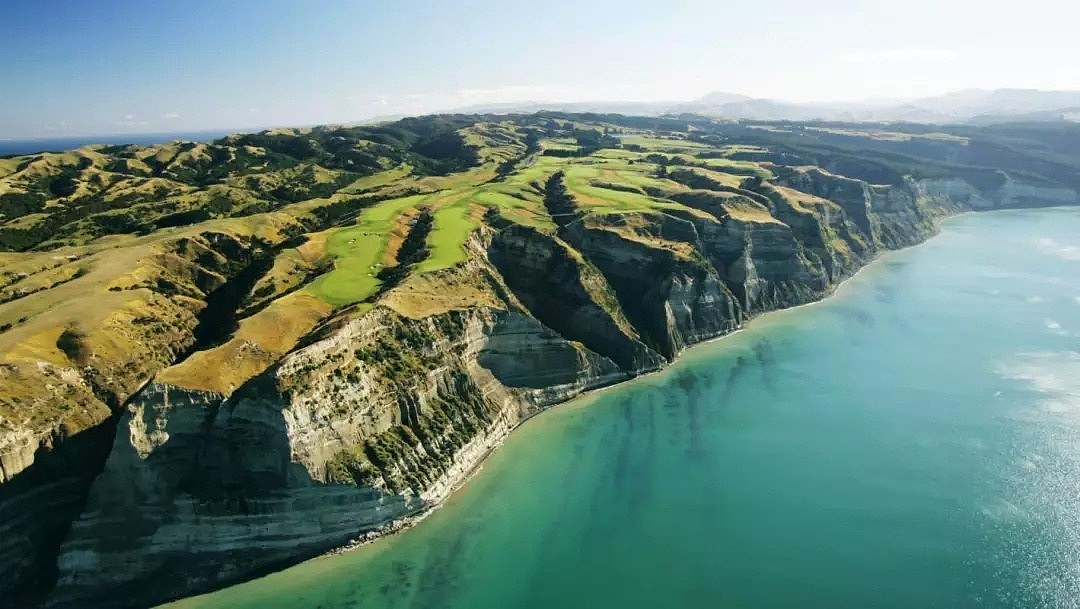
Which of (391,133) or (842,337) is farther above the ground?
(391,133)

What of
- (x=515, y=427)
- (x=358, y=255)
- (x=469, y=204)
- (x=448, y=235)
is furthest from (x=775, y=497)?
(x=469, y=204)

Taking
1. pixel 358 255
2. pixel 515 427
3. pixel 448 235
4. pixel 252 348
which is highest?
pixel 448 235

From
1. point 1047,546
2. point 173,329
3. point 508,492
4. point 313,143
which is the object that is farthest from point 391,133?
point 1047,546

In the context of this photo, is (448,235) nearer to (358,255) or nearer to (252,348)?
(358,255)

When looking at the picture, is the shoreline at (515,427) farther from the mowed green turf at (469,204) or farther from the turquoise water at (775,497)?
the mowed green turf at (469,204)

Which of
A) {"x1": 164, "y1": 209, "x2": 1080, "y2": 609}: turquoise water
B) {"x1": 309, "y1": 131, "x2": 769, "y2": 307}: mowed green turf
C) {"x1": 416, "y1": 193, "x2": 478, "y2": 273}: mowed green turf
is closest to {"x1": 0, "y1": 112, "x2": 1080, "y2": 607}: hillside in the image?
{"x1": 416, "y1": 193, "x2": 478, "y2": 273}: mowed green turf

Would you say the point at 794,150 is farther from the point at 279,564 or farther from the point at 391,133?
the point at 279,564

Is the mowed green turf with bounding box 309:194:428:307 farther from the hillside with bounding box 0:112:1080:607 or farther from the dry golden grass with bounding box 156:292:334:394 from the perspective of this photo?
the dry golden grass with bounding box 156:292:334:394
